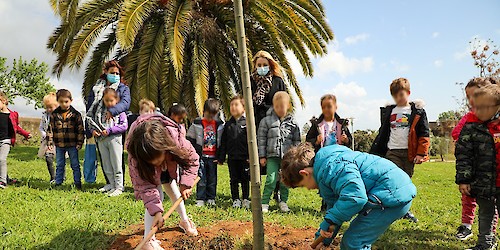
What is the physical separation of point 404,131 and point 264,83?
6.42 ft

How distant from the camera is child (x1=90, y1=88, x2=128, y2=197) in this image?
5961 mm

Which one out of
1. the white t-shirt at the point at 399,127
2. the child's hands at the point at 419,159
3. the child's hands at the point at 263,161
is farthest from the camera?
the child's hands at the point at 263,161

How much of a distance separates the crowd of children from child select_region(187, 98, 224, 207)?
14 mm

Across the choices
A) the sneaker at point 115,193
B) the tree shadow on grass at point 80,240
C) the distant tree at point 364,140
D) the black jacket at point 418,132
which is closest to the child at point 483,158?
the black jacket at point 418,132

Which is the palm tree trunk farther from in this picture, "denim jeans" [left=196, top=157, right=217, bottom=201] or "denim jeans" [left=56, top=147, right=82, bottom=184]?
"denim jeans" [left=56, top=147, right=82, bottom=184]

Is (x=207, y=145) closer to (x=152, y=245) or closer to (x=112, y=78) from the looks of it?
(x=112, y=78)

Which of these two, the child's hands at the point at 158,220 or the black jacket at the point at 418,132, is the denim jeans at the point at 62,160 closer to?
the child's hands at the point at 158,220

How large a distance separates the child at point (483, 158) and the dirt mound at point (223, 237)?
1.55m

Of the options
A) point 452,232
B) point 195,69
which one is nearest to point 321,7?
point 195,69

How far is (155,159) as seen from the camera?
10.2 ft

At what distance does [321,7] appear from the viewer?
12992 mm

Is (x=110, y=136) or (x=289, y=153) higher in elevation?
(x=110, y=136)

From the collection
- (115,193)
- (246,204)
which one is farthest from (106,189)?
(246,204)

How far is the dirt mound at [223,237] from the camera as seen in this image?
3.66 metres
